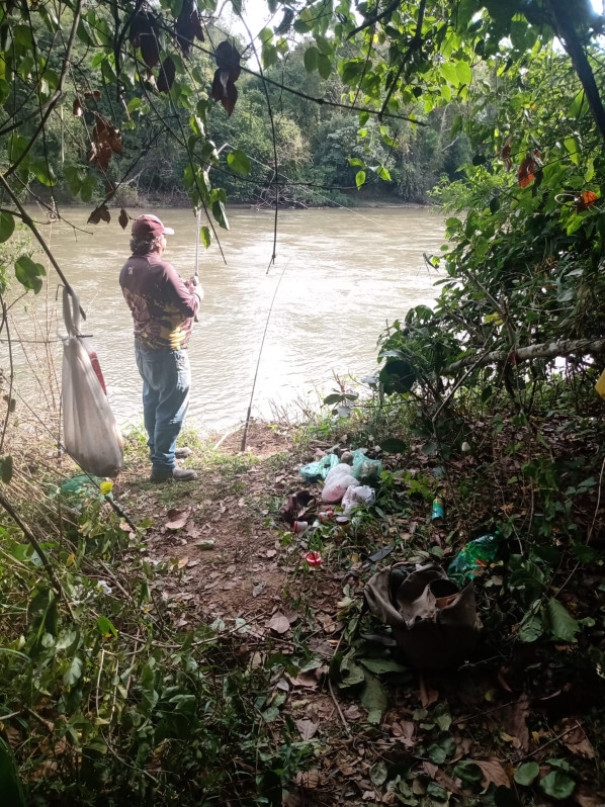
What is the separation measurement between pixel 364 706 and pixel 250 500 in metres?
1.70

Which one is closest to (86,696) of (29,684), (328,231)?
(29,684)

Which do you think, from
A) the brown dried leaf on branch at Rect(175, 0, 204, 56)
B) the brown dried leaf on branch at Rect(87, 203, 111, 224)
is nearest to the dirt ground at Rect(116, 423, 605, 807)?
the brown dried leaf on branch at Rect(87, 203, 111, 224)

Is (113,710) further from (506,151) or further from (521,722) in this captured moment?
(506,151)

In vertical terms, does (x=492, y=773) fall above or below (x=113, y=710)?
below

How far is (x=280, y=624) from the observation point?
6.89 feet

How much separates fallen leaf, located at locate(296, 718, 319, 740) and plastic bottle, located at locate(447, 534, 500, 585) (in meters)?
0.76

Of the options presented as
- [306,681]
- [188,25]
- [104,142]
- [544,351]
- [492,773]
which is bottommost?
[306,681]

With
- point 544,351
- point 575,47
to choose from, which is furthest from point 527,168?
point 575,47

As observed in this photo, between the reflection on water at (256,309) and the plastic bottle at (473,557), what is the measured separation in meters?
2.34

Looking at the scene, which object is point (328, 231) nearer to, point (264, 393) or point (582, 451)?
point (264, 393)

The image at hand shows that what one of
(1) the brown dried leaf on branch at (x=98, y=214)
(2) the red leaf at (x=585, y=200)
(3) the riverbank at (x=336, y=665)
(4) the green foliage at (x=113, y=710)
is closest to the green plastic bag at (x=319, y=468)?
(3) the riverbank at (x=336, y=665)

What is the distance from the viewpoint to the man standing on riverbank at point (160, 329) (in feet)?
10.9

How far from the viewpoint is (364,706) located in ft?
5.57

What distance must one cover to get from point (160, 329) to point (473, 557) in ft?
7.97
